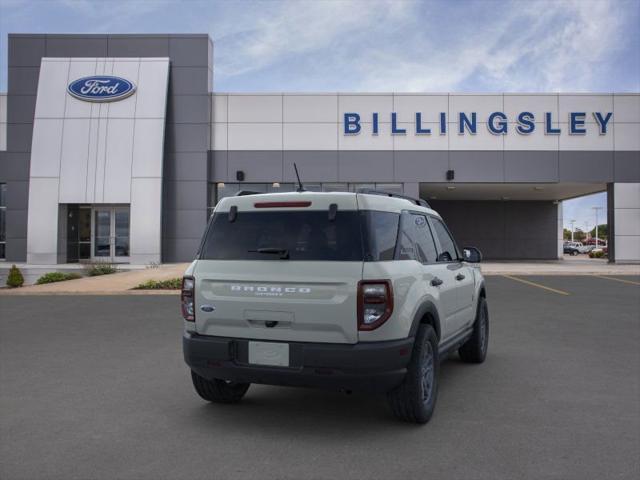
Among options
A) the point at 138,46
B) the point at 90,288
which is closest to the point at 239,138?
the point at 138,46

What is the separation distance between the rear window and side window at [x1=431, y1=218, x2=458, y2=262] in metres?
1.46

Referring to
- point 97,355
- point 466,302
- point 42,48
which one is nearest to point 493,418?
point 466,302

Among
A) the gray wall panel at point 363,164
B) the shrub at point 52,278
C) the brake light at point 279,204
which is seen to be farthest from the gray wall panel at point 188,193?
the brake light at point 279,204

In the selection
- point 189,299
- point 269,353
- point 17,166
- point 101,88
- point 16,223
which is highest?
point 101,88

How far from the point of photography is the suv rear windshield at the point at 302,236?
4.08 meters

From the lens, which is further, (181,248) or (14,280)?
(181,248)

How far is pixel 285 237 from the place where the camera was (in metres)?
4.26

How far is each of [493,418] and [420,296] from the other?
1189mm

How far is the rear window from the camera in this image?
410cm

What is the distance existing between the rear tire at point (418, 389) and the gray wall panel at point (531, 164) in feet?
76.2

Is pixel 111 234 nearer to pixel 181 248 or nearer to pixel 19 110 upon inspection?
pixel 181 248

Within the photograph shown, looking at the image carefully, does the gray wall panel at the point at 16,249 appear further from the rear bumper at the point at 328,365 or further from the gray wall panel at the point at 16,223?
the rear bumper at the point at 328,365

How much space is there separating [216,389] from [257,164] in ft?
72.0

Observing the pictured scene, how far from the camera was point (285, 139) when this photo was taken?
2600 centimetres
